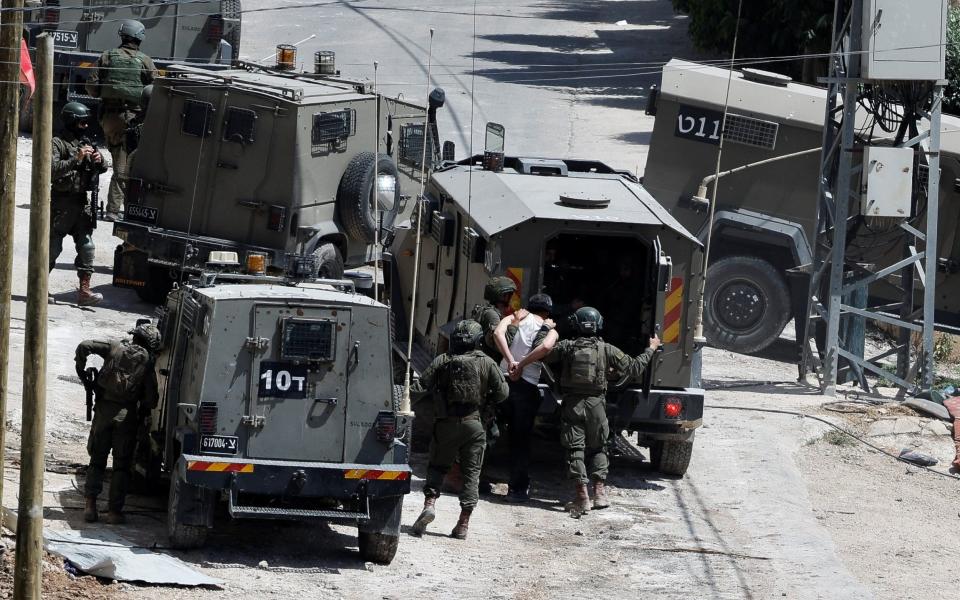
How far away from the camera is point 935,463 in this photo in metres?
14.1

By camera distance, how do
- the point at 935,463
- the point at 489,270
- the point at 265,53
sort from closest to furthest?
1. the point at 489,270
2. the point at 935,463
3. the point at 265,53

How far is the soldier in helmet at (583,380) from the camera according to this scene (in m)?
11.5

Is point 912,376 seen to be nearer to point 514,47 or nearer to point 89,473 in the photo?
point 89,473

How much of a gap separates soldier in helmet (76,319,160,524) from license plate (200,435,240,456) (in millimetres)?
832

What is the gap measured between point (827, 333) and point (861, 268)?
915mm

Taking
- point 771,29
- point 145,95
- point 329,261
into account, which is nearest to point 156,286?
point 329,261

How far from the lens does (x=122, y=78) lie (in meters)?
18.0

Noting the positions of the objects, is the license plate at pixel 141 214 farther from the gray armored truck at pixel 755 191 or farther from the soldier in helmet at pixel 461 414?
the soldier in helmet at pixel 461 414

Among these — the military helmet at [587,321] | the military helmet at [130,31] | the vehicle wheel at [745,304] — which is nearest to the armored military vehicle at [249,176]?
the military helmet at [130,31]

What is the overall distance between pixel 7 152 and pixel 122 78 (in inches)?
376

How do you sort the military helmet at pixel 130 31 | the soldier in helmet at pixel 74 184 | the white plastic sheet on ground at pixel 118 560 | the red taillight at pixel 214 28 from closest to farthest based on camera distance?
the white plastic sheet on ground at pixel 118 560 < the soldier in helmet at pixel 74 184 < the military helmet at pixel 130 31 < the red taillight at pixel 214 28

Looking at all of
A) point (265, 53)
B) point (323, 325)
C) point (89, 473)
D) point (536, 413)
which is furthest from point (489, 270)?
point (265, 53)

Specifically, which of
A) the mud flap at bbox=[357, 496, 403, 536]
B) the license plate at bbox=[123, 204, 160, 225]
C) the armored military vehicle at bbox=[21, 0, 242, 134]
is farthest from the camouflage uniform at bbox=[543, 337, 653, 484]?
the armored military vehicle at bbox=[21, 0, 242, 134]

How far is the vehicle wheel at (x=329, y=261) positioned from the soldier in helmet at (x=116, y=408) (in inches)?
221
